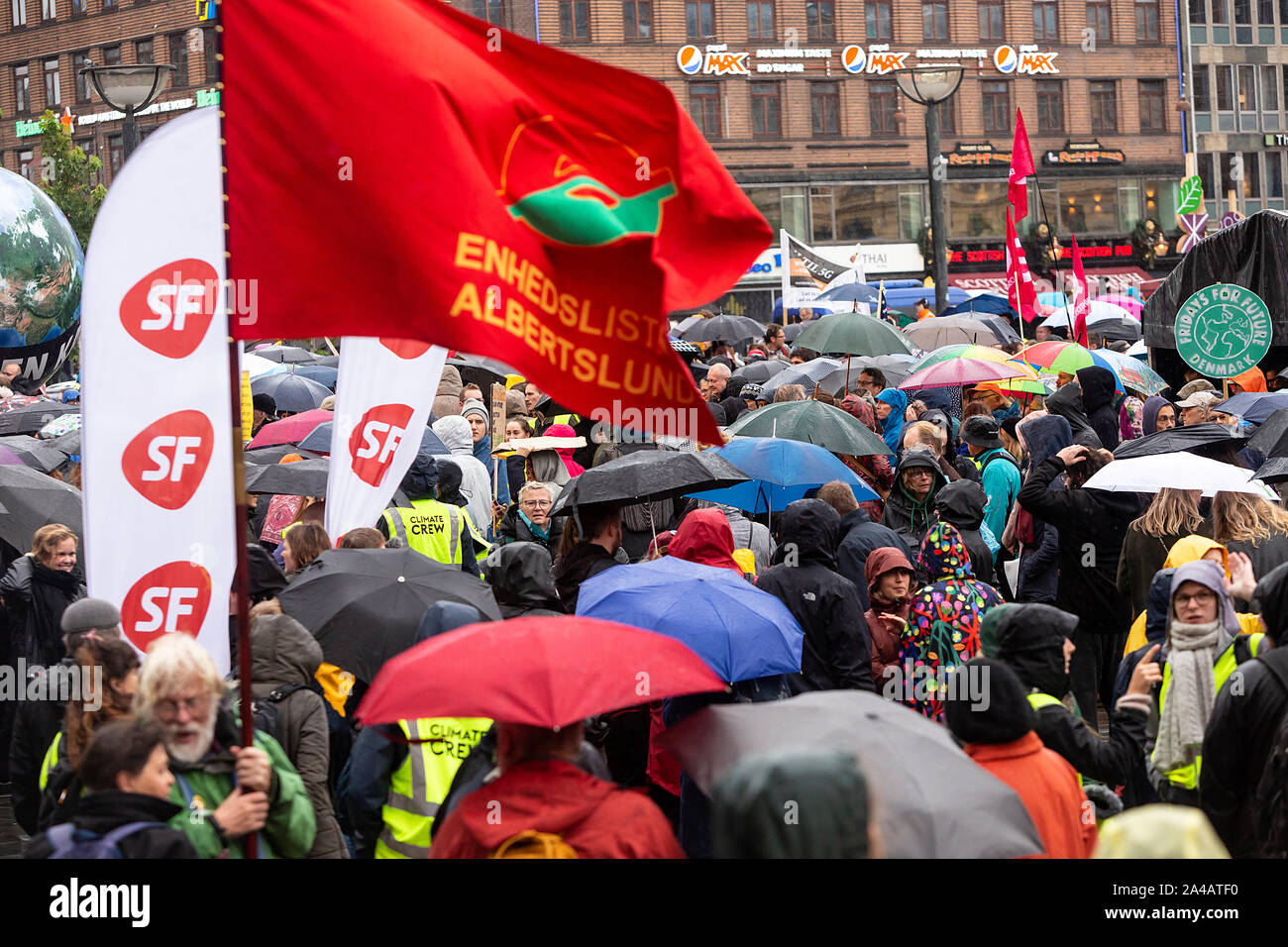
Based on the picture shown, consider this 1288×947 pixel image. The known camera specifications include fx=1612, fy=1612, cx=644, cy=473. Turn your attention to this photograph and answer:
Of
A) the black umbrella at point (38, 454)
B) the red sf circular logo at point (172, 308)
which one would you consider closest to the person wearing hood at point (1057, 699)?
the red sf circular logo at point (172, 308)

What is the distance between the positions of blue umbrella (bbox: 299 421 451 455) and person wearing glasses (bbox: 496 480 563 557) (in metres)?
0.69

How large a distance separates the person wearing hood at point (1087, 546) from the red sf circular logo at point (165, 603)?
4610 millimetres

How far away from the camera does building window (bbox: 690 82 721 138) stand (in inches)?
2092

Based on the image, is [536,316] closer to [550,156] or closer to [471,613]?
[550,156]

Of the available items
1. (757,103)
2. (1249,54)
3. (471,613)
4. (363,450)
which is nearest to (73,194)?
(757,103)

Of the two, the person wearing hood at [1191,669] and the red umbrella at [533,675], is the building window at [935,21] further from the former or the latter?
the red umbrella at [533,675]

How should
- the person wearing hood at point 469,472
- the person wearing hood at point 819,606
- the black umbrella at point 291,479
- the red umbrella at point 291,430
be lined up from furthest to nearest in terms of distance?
the red umbrella at point 291,430 → the person wearing hood at point 469,472 → the black umbrella at point 291,479 → the person wearing hood at point 819,606

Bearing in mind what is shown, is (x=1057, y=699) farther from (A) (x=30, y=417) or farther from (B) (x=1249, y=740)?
(A) (x=30, y=417)

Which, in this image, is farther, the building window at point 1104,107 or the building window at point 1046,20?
the building window at point 1104,107

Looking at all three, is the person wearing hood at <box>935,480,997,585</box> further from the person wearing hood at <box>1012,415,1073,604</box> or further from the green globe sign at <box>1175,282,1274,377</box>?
the green globe sign at <box>1175,282,1274,377</box>

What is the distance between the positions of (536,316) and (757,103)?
5114 centimetres

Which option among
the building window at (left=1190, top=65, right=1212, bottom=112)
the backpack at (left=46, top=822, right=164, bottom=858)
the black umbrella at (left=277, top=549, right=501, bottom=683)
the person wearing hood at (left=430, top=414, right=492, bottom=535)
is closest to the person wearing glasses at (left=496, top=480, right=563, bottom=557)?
the person wearing hood at (left=430, top=414, right=492, bottom=535)

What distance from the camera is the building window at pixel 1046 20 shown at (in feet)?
183

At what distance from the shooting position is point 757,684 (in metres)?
6.05
